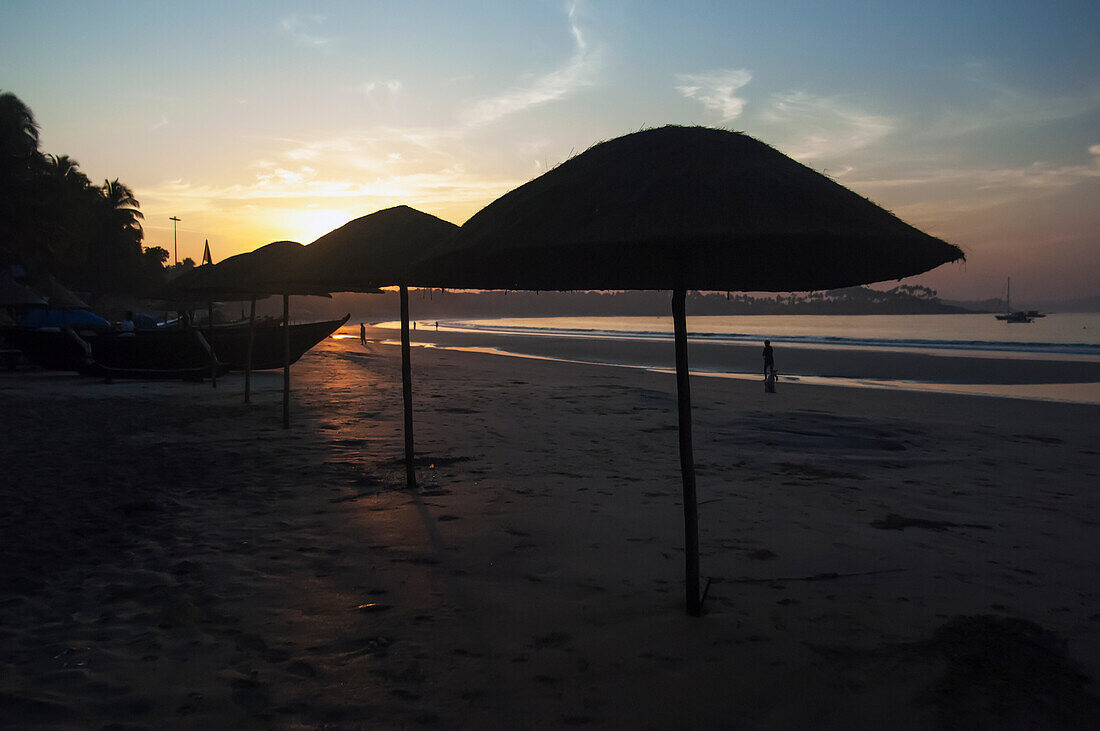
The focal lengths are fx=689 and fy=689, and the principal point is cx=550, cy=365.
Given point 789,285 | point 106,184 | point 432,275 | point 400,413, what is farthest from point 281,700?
point 106,184

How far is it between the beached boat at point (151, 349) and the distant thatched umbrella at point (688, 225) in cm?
1560

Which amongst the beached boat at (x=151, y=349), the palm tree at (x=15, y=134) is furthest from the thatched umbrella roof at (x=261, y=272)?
the palm tree at (x=15, y=134)

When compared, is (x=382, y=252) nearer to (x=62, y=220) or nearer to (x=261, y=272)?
(x=261, y=272)

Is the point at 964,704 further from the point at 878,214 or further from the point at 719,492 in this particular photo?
the point at 719,492

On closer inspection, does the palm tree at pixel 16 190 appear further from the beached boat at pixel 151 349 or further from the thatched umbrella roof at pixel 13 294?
the beached boat at pixel 151 349

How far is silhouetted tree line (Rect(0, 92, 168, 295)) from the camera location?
122ft

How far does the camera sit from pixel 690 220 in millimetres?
3072

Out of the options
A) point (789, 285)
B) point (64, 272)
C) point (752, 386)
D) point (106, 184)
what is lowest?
point (752, 386)

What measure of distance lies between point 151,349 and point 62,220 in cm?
3008

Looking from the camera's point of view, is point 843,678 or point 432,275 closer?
point 843,678

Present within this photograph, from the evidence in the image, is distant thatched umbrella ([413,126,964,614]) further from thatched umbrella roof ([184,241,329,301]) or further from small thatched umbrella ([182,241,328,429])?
small thatched umbrella ([182,241,328,429])

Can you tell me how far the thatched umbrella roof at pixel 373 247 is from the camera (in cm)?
674

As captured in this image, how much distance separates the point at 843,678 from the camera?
339 centimetres

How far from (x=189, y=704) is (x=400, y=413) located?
912 centimetres
